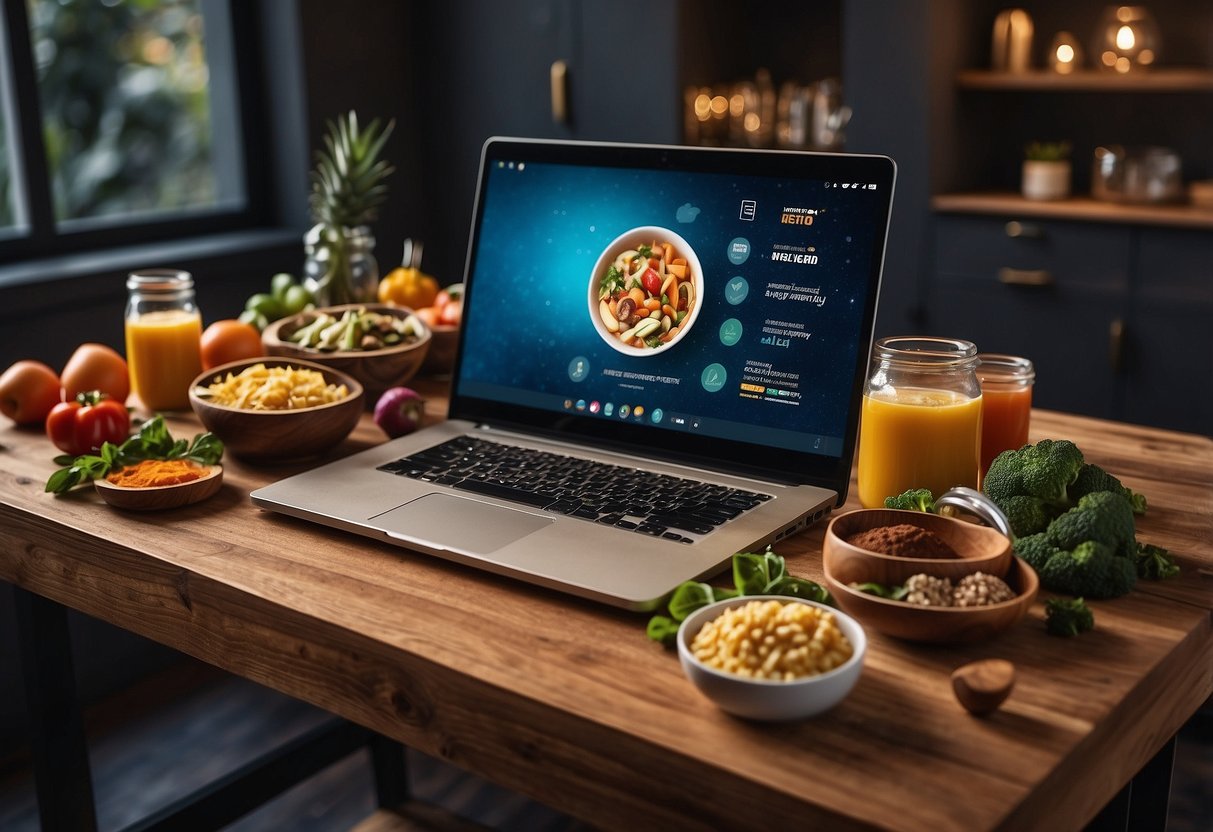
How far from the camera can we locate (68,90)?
5242 mm

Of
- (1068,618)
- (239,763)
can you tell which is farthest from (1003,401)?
(239,763)

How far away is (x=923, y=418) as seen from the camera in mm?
1168

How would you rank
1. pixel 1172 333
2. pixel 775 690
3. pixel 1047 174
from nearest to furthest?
pixel 775 690 → pixel 1172 333 → pixel 1047 174

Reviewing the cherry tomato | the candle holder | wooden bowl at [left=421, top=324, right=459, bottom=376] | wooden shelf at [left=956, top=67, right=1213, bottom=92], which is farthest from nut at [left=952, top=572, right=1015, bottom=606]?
the candle holder

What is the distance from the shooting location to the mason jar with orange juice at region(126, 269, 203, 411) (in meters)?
1.65

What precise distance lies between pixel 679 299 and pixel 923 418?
30 centimetres

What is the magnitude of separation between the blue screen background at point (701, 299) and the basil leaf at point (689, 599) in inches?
12.6

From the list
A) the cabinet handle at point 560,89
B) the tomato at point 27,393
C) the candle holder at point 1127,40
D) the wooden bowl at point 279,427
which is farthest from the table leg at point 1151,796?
the cabinet handle at point 560,89

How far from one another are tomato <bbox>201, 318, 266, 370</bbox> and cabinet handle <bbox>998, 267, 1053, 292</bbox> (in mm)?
2150

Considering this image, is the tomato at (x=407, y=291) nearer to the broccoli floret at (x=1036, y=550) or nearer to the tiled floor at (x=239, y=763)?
the tiled floor at (x=239, y=763)

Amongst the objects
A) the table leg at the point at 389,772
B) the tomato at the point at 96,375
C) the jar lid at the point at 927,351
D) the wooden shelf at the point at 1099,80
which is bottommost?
the table leg at the point at 389,772

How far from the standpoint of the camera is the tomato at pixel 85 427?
57.1 inches

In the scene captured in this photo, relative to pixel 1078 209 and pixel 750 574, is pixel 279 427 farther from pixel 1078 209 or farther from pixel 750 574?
pixel 1078 209

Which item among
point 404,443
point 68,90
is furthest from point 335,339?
point 68,90
